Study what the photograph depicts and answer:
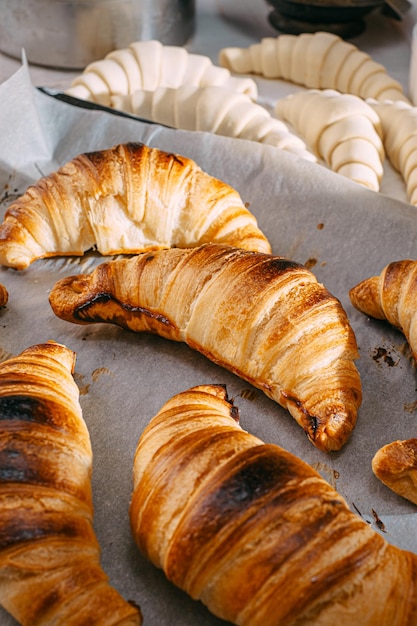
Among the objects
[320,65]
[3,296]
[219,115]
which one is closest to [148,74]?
[219,115]

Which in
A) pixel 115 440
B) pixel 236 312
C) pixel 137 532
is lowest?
pixel 115 440

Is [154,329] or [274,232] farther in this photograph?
[274,232]

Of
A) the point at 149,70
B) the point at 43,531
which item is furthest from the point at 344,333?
the point at 149,70

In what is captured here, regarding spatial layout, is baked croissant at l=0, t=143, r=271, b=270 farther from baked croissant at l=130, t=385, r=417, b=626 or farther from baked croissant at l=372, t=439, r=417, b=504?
baked croissant at l=130, t=385, r=417, b=626

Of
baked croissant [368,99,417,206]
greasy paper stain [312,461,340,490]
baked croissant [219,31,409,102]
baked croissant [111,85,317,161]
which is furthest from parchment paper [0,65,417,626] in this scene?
baked croissant [219,31,409,102]

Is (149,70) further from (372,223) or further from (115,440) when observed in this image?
(115,440)
